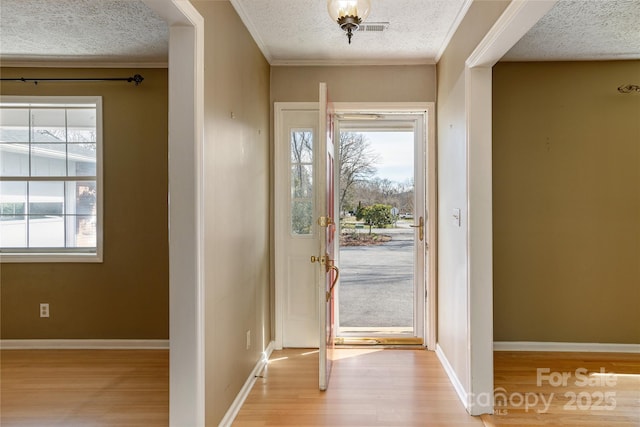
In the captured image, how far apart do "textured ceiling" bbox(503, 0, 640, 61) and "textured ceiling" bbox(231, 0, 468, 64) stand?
649 mm

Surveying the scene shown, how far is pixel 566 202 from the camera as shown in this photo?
332cm

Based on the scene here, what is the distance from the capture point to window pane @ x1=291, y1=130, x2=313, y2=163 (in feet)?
11.5

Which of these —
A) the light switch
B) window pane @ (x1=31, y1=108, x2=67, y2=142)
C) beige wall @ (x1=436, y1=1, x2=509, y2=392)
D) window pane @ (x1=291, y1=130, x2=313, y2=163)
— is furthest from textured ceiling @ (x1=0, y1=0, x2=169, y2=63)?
the light switch

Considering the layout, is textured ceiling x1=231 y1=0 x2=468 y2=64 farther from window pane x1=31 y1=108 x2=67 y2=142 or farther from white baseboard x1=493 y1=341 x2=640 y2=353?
white baseboard x1=493 y1=341 x2=640 y2=353

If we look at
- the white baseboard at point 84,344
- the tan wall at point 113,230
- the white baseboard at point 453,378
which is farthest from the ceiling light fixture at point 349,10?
the white baseboard at point 84,344

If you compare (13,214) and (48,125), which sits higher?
(48,125)

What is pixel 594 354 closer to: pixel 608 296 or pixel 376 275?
pixel 608 296

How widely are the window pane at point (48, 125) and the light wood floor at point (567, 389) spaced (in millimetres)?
4219

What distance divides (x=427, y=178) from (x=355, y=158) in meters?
0.76

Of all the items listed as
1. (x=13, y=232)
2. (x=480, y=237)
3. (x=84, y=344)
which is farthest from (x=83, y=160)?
(x=480, y=237)

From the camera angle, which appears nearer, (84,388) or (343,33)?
(84,388)

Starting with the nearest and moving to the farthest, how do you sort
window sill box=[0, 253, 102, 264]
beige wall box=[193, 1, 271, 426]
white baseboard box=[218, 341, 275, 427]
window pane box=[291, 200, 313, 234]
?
beige wall box=[193, 1, 271, 426]
white baseboard box=[218, 341, 275, 427]
window sill box=[0, 253, 102, 264]
window pane box=[291, 200, 313, 234]

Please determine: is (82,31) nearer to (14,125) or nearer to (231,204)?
(14,125)

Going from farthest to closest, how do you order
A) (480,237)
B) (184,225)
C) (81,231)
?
(81,231), (480,237), (184,225)
